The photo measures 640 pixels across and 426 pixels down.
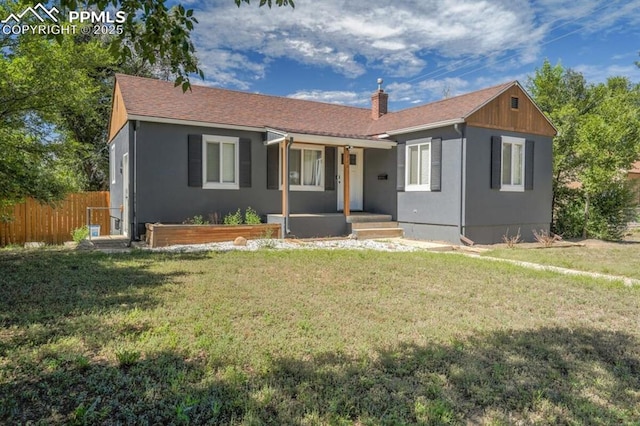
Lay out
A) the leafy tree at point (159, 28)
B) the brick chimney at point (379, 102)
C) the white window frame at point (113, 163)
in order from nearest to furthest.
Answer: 1. the leafy tree at point (159, 28)
2. the white window frame at point (113, 163)
3. the brick chimney at point (379, 102)

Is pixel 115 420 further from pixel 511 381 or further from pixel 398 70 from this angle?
pixel 398 70

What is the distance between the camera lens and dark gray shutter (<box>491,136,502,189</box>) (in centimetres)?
1171

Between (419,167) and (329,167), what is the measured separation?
9.56 feet

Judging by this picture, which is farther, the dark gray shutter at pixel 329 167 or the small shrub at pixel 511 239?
the dark gray shutter at pixel 329 167

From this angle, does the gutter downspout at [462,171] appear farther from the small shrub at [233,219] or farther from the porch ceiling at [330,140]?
the small shrub at [233,219]

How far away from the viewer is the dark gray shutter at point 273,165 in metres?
12.4

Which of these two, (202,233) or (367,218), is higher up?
(367,218)

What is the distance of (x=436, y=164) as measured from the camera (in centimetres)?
1185

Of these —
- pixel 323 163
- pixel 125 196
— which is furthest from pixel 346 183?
pixel 125 196

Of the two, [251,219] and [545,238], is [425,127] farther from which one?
[251,219]

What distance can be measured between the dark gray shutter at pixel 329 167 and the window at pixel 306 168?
13 centimetres

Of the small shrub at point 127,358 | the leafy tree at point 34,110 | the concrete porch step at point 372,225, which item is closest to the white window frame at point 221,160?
the leafy tree at point 34,110

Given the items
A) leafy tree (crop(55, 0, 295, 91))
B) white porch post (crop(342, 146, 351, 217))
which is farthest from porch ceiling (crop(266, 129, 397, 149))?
leafy tree (crop(55, 0, 295, 91))

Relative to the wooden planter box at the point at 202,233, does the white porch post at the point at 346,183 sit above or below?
above
